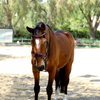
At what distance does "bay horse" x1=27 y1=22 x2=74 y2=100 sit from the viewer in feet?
9.33

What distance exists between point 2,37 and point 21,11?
190 inches

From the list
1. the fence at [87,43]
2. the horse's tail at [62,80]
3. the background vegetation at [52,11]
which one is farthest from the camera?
the fence at [87,43]

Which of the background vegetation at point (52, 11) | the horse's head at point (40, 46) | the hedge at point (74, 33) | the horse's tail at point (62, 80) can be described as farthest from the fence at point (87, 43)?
the horse's head at point (40, 46)

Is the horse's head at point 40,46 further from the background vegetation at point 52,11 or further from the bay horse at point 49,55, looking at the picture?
the background vegetation at point 52,11

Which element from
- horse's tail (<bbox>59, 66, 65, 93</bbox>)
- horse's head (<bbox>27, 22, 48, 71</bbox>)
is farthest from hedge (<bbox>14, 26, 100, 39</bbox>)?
horse's head (<bbox>27, 22, 48, 71</bbox>)

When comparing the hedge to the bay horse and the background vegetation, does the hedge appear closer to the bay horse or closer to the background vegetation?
the background vegetation

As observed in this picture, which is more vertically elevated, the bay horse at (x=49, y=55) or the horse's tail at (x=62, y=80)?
the bay horse at (x=49, y=55)

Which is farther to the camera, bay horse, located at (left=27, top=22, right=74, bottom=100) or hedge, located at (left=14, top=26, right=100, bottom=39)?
hedge, located at (left=14, top=26, right=100, bottom=39)

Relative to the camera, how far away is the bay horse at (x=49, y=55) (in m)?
2.84

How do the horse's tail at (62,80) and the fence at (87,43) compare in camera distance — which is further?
the fence at (87,43)

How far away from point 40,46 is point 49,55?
394mm

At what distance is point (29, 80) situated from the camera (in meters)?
5.79

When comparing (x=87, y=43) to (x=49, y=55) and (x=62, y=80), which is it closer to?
(x=62, y=80)

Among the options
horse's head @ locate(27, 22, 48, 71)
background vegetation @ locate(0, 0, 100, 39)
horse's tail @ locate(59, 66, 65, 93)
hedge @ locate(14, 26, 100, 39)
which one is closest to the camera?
horse's head @ locate(27, 22, 48, 71)
